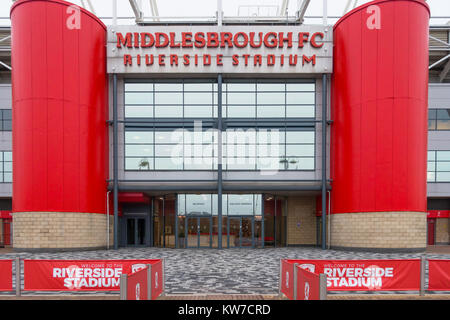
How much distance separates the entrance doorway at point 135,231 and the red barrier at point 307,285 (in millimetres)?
20253

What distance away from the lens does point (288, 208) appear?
26.8 meters

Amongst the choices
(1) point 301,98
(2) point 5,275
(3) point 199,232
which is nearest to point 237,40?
(1) point 301,98

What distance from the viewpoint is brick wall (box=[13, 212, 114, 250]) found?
20812 millimetres

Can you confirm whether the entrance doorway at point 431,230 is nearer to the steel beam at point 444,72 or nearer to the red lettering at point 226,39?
the steel beam at point 444,72

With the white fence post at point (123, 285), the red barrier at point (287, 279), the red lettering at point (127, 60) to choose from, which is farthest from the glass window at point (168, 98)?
the white fence post at point (123, 285)

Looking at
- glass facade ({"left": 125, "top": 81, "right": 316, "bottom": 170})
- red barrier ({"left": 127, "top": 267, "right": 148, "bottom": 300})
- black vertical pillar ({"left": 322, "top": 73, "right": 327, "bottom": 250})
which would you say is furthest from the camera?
glass facade ({"left": 125, "top": 81, "right": 316, "bottom": 170})

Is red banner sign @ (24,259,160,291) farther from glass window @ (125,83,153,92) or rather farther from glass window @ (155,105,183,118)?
glass window @ (125,83,153,92)

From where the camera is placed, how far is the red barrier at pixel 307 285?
21.1 feet

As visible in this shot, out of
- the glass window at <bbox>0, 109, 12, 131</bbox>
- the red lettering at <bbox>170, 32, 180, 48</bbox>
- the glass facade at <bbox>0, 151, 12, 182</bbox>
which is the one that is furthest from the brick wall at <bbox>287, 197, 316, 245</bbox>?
the glass window at <bbox>0, 109, 12, 131</bbox>

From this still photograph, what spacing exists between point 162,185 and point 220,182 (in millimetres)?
4259

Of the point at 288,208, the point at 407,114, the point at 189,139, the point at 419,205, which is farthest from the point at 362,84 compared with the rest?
the point at 189,139

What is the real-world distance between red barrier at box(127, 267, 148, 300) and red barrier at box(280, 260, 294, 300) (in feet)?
11.8

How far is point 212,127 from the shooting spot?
2448cm

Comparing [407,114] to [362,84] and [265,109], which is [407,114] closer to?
[362,84]
